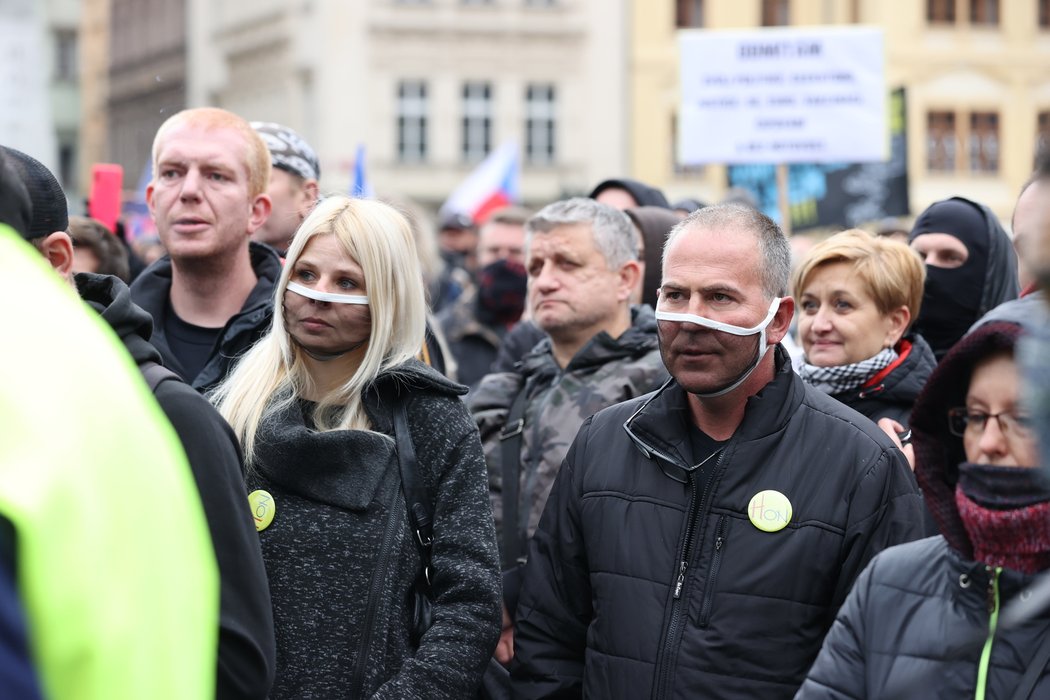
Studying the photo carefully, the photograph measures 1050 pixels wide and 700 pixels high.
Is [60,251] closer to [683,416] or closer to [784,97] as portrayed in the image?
[683,416]

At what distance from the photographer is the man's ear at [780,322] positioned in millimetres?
4094

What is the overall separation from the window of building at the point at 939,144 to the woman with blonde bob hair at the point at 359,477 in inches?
1758

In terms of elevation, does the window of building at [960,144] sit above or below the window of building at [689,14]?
below

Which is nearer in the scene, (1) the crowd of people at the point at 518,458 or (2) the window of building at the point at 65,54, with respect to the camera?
(1) the crowd of people at the point at 518,458

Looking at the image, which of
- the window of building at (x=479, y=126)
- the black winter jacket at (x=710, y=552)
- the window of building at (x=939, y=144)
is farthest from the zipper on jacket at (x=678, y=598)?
the window of building at (x=479, y=126)

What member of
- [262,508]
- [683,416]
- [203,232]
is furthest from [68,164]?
[683,416]

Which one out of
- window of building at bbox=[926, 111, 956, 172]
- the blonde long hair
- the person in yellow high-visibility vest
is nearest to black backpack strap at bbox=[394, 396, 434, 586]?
the blonde long hair

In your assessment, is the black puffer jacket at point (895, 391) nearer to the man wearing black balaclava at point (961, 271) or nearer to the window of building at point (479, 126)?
the man wearing black balaclava at point (961, 271)

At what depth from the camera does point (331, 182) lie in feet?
150

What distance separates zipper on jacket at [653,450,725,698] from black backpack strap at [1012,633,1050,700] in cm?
101

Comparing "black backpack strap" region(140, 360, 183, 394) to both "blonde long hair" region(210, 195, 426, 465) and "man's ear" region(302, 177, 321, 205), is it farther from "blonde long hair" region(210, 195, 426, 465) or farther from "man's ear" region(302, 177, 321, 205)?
"man's ear" region(302, 177, 321, 205)

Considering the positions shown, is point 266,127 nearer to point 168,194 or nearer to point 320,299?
point 168,194

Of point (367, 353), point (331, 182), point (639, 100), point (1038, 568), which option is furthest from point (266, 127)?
point (639, 100)

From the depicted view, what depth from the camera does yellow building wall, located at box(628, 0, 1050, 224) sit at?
46.9 metres
